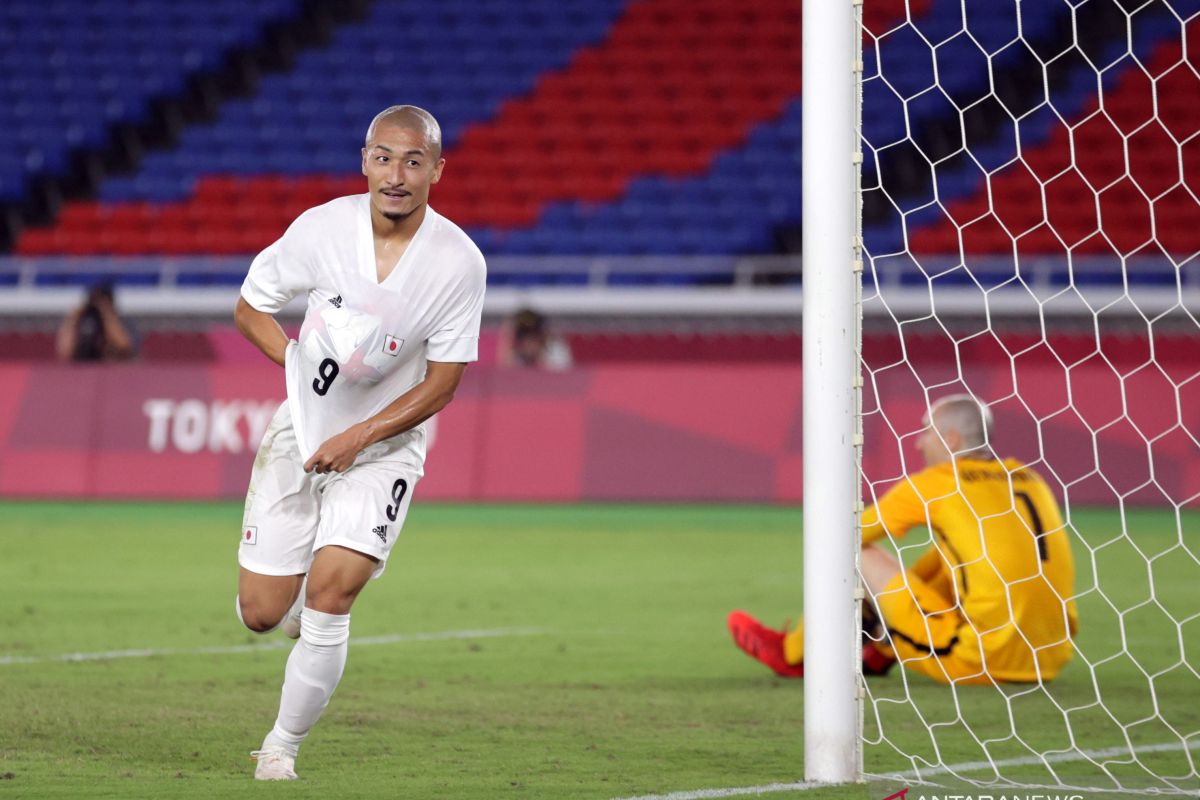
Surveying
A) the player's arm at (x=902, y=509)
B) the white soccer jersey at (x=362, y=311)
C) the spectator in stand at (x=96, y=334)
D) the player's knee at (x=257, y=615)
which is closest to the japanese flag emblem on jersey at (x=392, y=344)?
the white soccer jersey at (x=362, y=311)

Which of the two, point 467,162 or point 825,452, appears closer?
point 825,452

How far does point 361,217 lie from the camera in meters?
5.11

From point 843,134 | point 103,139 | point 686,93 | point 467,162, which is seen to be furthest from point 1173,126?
point 843,134

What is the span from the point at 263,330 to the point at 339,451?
522mm

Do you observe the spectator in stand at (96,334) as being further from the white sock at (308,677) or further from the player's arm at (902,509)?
the white sock at (308,677)

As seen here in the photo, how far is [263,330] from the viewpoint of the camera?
5242mm

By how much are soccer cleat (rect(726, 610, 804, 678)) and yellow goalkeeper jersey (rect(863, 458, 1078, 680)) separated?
0.60 meters

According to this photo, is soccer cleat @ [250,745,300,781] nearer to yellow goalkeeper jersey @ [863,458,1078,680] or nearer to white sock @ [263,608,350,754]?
white sock @ [263,608,350,754]

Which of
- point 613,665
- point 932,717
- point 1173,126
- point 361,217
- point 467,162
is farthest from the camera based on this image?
point 467,162

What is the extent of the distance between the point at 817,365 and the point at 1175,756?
1.74 meters

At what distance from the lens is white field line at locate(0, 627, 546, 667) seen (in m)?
7.11

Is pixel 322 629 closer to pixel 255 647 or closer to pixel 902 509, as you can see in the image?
pixel 902 509

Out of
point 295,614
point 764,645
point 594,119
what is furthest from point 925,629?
point 594,119

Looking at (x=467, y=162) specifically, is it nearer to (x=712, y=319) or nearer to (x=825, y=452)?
(x=712, y=319)
